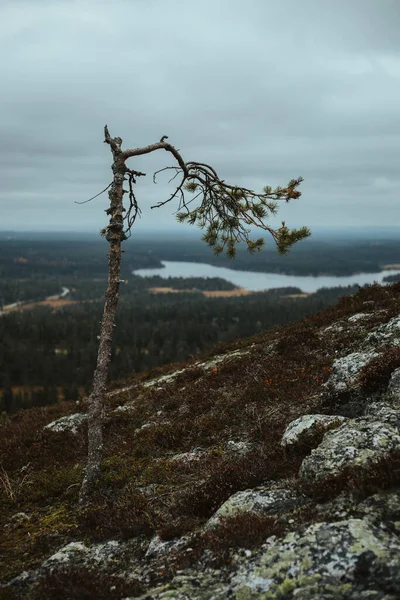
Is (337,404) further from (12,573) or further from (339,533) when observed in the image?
(12,573)

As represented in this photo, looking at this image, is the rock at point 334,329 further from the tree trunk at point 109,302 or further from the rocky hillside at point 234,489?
the tree trunk at point 109,302

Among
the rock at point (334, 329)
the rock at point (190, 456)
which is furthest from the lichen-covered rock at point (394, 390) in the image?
the rock at point (334, 329)

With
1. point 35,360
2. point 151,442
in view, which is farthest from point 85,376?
point 151,442

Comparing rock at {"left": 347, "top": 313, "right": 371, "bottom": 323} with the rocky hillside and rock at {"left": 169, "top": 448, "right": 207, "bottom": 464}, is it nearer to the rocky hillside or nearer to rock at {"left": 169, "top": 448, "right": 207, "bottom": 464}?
the rocky hillside

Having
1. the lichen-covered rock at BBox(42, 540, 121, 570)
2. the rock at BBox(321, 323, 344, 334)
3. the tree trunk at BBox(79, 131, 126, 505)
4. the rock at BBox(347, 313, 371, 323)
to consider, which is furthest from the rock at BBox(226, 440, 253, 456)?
the rock at BBox(347, 313, 371, 323)

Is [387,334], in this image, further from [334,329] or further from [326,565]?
[326,565]

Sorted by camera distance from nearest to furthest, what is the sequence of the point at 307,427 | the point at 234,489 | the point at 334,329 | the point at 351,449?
the point at 351,449 → the point at 234,489 → the point at 307,427 → the point at 334,329

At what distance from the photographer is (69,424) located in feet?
47.4

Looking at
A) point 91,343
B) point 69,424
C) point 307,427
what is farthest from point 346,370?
point 91,343

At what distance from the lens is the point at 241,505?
6.62 m

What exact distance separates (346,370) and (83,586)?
8.30 m

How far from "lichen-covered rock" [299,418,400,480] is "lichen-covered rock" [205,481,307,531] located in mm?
479

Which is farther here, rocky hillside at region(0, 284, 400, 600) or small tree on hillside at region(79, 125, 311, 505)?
small tree on hillside at region(79, 125, 311, 505)

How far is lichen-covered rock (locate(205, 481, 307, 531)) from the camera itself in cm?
625
